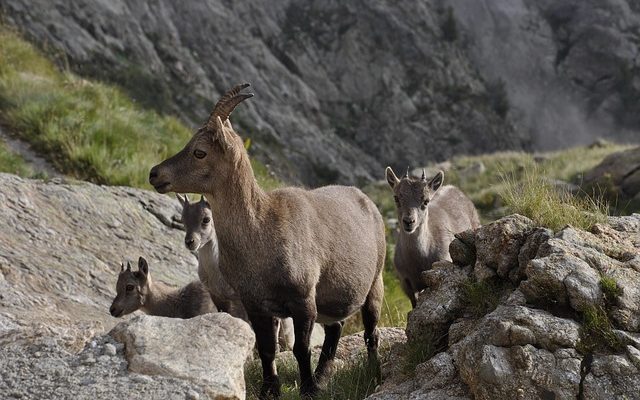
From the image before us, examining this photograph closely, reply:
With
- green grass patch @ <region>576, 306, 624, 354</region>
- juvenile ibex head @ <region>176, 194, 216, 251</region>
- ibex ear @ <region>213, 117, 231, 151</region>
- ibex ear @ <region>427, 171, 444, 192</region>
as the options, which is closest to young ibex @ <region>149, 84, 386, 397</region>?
ibex ear @ <region>213, 117, 231, 151</region>

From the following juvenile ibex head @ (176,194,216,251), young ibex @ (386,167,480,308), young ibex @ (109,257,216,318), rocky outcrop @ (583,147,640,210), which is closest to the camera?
young ibex @ (109,257,216,318)

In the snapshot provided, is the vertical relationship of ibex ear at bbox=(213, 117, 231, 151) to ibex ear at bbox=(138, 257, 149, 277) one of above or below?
above

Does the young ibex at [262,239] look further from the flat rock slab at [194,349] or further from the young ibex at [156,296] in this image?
the young ibex at [156,296]

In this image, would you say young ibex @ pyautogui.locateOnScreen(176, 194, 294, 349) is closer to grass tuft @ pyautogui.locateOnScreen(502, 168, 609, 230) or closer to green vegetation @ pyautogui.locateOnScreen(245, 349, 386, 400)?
green vegetation @ pyautogui.locateOnScreen(245, 349, 386, 400)

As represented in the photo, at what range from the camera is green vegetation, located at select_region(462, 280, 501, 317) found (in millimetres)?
6637

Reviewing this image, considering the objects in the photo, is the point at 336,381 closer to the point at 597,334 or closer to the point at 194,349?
the point at 194,349

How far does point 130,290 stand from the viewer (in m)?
9.78

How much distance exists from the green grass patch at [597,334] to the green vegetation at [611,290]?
149 millimetres

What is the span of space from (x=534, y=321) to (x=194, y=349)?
2568 mm

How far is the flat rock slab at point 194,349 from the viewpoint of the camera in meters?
5.78

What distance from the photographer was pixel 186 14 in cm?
3762

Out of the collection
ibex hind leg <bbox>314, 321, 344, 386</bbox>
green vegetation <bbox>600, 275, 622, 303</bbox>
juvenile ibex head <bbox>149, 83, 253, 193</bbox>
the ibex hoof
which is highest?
juvenile ibex head <bbox>149, 83, 253, 193</bbox>

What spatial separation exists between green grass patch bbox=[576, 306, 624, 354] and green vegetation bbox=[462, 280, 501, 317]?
0.97 m

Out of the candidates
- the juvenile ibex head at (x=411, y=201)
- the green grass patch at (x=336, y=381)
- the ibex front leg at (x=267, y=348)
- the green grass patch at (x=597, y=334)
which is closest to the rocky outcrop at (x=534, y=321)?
the green grass patch at (x=597, y=334)
